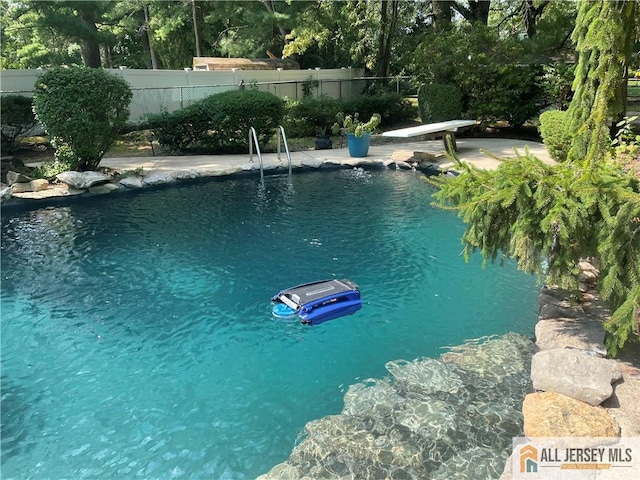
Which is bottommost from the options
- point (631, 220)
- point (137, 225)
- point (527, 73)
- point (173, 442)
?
point (173, 442)

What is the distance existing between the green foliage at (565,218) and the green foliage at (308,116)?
1149 cm

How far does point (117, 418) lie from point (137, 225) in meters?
4.92

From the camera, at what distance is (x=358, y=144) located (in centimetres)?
1237

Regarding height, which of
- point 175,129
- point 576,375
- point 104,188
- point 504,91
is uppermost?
point 504,91

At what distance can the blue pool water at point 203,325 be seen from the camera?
11.7 ft

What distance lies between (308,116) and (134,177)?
621cm

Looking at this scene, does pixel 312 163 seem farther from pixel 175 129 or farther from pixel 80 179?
pixel 80 179

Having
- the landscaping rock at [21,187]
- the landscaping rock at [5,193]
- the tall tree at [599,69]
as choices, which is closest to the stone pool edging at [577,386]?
the tall tree at [599,69]

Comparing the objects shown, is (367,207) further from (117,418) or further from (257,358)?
(117,418)

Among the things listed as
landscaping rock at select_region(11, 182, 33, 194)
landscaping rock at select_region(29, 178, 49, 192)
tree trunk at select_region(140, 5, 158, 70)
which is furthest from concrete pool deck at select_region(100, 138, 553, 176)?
tree trunk at select_region(140, 5, 158, 70)

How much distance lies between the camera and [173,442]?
139 inches

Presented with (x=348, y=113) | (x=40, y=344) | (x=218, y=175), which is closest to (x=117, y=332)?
(x=40, y=344)

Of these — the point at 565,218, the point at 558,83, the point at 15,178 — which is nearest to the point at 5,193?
the point at 15,178

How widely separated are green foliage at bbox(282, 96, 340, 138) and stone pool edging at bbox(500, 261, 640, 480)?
37.8 ft
